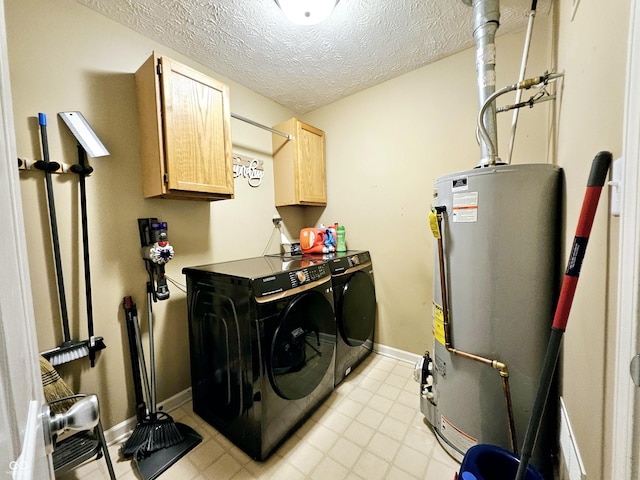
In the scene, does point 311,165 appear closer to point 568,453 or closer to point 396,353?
point 396,353

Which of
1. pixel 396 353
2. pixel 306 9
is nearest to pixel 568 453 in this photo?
pixel 396 353

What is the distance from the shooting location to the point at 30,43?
1211mm

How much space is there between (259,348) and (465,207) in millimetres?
1202

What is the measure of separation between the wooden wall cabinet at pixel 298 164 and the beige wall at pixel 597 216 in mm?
1810

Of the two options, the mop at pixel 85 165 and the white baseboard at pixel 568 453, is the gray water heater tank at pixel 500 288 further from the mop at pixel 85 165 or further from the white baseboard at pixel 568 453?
the mop at pixel 85 165

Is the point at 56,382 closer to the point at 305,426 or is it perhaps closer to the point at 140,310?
the point at 140,310

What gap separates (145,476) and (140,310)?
855mm

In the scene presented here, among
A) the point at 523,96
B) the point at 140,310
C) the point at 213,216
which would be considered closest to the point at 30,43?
the point at 213,216

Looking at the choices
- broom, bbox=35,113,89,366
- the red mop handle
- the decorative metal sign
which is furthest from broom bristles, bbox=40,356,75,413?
the red mop handle

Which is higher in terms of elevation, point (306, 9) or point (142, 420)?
point (306, 9)

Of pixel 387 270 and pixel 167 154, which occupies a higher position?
pixel 167 154

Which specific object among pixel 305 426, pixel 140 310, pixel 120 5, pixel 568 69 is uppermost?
pixel 120 5

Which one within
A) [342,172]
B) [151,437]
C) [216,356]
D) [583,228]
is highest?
[342,172]

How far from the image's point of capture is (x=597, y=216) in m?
0.73
